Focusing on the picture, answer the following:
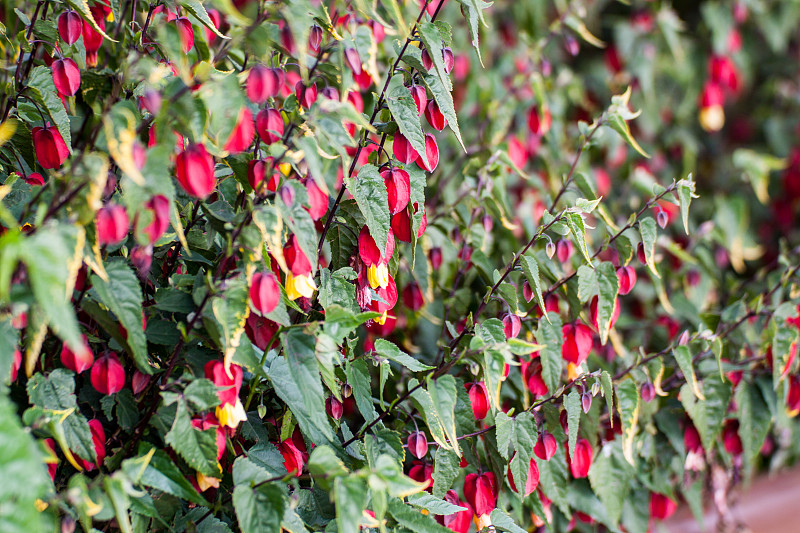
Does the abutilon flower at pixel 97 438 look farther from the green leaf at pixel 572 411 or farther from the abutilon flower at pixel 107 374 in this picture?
the green leaf at pixel 572 411

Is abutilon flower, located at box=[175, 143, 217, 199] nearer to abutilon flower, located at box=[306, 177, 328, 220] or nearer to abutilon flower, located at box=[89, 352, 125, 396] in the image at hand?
abutilon flower, located at box=[306, 177, 328, 220]

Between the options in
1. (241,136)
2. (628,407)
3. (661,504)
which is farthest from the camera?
(661,504)

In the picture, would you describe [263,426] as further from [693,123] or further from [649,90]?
[693,123]

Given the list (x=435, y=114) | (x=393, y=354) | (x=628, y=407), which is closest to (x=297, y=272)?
(x=393, y=354)

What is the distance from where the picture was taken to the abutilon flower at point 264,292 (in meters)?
0.65

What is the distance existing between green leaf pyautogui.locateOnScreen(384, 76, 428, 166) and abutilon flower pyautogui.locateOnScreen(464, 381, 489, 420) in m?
0.32

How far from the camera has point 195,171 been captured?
62 centimetres

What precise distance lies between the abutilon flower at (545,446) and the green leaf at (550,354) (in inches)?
3.0

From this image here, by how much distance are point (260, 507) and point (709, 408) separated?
80cm

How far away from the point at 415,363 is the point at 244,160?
1.07 ft

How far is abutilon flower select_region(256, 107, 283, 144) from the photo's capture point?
696 millimetres

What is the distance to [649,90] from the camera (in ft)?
6.44

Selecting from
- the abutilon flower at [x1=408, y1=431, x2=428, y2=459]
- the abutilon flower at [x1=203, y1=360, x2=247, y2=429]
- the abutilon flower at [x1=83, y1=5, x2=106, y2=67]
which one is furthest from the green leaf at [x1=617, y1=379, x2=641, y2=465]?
the abutilon flower at [x1=83, y1=5, x2=106, y2=67]

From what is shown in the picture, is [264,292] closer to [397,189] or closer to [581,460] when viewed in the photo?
[397,189]
